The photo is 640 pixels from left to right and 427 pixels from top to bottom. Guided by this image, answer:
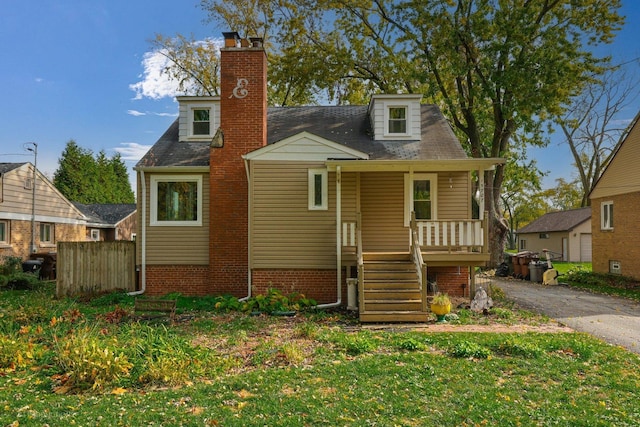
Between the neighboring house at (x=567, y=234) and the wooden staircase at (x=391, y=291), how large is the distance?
21.1 m

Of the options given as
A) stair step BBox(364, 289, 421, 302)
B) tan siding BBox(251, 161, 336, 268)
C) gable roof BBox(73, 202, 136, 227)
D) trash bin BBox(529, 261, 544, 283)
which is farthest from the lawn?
gable roof BBox(73, 202, 136, 227)

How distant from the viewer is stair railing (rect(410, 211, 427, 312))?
9.08 m

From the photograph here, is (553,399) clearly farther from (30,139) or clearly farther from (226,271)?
(30,139)

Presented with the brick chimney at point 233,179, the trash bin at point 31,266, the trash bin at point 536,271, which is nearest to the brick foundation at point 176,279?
the brick chimney at point 233,179

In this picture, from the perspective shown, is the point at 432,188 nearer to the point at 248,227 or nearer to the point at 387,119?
the point at 387,119

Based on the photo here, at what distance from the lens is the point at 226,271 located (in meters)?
11.8

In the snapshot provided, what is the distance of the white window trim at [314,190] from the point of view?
1106 centimetres

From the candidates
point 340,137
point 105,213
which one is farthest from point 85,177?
point 340,137

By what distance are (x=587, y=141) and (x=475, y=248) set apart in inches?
1167

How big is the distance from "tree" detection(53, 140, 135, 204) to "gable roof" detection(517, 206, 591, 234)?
39.1m

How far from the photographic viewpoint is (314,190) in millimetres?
11148

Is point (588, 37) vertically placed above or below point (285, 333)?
above

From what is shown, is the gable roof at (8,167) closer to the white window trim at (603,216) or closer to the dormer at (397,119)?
the dormer at (397,119)

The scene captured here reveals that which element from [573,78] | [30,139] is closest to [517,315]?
[573,78]
